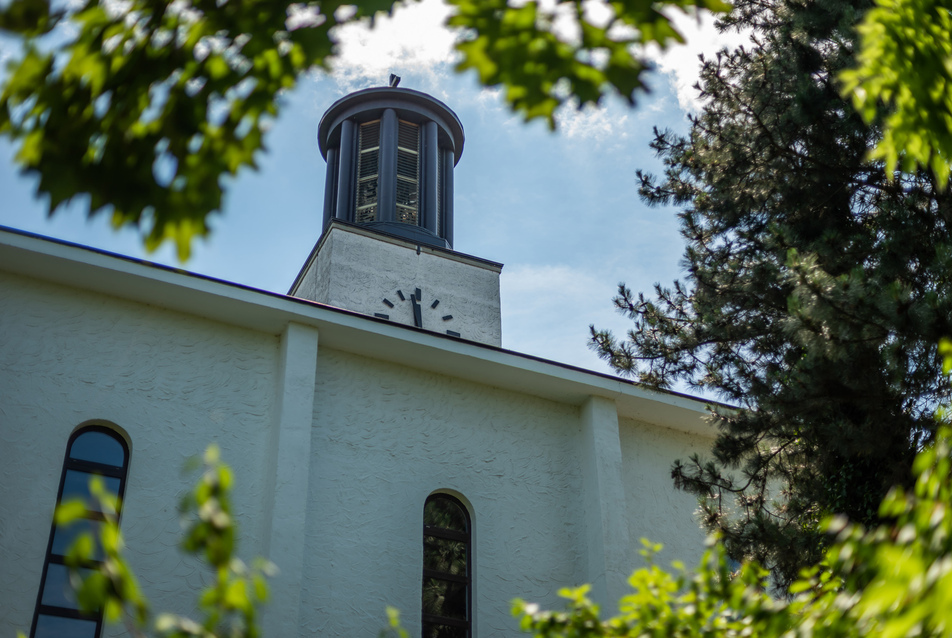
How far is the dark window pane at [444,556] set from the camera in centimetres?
1005

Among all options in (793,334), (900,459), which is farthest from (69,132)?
(900,459)

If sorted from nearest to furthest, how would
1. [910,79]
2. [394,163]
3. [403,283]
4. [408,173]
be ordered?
1. [910,79]
2. [403,283]
3. [394,163]
4. [408,173]

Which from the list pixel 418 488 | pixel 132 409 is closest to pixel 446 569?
pixel 418 488

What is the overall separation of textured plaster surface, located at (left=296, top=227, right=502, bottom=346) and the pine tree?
760 centimetres

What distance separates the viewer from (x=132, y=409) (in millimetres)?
9188

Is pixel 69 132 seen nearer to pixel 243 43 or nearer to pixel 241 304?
pixel 243 43

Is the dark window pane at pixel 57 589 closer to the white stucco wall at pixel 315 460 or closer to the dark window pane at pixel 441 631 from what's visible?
the white stucco wall at pixel 315 460

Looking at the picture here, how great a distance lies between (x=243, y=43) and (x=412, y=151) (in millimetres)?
17387

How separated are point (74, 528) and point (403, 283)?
9576mm

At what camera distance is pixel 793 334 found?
25.0 feet

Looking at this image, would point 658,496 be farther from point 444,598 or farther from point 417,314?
point 417,314

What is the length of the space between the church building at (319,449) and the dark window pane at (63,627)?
0.7 inches

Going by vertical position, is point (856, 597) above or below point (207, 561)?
above

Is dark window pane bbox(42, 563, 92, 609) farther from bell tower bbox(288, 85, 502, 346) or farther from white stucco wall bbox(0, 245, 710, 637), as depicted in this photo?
bell tower bbox(288, 85, 502, 346)
